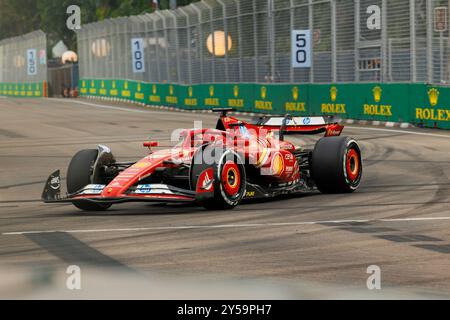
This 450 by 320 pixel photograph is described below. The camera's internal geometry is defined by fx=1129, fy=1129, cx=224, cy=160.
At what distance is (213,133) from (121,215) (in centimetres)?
161

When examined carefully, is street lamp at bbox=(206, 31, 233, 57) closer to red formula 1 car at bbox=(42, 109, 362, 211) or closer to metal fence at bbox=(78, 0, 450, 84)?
metal fence at bbox=(78, 0, 450, 84)

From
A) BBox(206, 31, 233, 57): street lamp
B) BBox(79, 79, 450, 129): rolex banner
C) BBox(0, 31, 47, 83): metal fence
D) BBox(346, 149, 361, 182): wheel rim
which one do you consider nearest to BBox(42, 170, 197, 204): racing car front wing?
BBox(346, 149, 361, 182): wheel rim

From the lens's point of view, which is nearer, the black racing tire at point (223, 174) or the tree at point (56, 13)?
the black racing tire at point (223, 174)

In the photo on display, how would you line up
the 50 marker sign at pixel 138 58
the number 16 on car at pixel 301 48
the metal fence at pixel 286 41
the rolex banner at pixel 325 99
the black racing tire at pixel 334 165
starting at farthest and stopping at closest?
the 50 marker sign at pixel 138 58
the number 16 on car at pixel 301 48
the metal fence at pixel 286 41
the rolex banner at pixel 325 99
the black racing tire at pixel 334 165

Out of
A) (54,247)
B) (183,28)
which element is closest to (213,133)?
(54,247)

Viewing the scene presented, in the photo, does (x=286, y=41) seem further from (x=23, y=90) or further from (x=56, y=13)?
(x=56, y=13)

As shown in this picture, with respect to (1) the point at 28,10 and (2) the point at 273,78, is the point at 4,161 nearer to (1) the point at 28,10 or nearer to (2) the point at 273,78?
(2) the point at 273,78

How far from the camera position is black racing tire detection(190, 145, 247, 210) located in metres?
13.2

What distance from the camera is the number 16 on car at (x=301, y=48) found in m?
37.1

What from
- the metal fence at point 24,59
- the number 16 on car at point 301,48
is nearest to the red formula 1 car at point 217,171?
the number 16 on car at point 301,48

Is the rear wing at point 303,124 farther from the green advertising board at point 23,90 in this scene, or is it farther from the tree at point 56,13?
the green advertising board at point 23,90

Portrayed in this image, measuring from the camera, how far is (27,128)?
34312 mm

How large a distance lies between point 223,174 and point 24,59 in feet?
267

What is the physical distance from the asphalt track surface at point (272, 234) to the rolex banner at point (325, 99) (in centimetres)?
952
